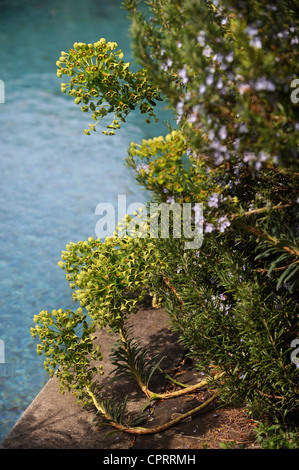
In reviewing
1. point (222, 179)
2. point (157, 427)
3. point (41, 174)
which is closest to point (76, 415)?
point (157, 427)

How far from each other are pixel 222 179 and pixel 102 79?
2.08 feet

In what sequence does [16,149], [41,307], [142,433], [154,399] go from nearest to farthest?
1. [142,433]
2. [154,399]
3. [41,307]
4. [16,149]

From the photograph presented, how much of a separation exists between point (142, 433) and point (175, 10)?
1512 millimetres

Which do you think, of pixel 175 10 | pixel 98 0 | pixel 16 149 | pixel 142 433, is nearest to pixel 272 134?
pixel 175 10

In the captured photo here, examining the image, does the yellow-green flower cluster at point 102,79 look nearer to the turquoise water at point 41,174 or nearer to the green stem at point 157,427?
the green stem at point 157,427

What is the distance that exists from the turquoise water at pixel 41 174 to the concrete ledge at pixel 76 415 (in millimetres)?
1058

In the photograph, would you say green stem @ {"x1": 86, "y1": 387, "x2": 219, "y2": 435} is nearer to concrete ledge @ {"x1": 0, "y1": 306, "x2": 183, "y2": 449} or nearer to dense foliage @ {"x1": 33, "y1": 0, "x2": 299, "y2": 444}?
concrete ledge @ {"x1": 0, "y1": 306, "x2": 183, "y2": 449}

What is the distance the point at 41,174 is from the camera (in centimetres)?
616

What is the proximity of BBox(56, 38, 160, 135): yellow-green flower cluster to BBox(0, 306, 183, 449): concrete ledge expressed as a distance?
1.18 m

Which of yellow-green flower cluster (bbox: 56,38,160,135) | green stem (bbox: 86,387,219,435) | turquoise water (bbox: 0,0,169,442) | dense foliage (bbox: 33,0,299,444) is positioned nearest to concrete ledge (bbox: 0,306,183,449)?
green stem (bbox: 86,387,219,435)

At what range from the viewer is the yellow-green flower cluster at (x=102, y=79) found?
1.67 m

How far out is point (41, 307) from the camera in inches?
167

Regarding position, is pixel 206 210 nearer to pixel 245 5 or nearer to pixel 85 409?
pixel 245 5

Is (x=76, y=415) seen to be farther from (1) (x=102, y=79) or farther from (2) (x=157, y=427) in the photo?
(1) (x=102, y=79)
